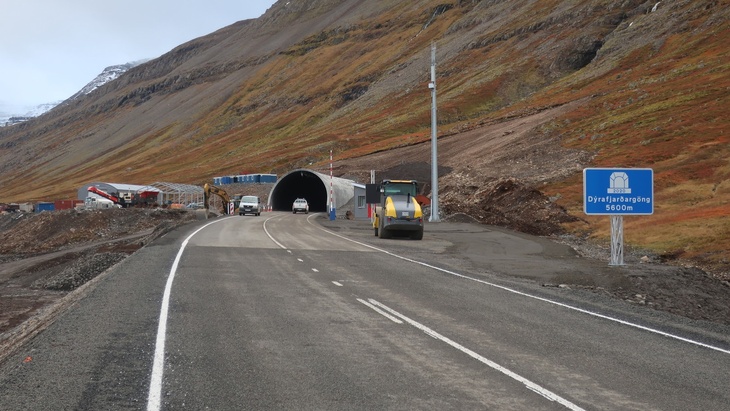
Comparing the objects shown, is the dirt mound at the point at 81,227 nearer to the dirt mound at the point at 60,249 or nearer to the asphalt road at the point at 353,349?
the dirt mound at the point at 60,249

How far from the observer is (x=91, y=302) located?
11.4 m

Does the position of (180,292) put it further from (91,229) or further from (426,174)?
(426,174)

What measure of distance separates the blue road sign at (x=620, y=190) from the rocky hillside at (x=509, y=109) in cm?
400

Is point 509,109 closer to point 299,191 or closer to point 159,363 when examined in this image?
point 299,191

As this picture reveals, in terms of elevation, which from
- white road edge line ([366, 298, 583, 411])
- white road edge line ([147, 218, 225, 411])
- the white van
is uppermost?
the white van

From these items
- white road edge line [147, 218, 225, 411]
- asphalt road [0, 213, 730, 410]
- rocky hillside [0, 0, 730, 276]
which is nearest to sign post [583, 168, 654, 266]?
rocky hillside [0, 0, 730, 276]

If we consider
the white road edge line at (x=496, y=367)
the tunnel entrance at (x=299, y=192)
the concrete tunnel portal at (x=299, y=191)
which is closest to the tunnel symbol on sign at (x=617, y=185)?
the white road edge line at (x=496, y=367)

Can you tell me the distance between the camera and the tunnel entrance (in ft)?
237

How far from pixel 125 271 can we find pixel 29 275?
14153mm

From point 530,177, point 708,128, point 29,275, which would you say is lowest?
point 29,275

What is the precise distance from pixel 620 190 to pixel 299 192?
6337 centimetres

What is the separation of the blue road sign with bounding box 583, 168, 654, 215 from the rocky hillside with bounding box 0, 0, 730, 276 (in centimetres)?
400

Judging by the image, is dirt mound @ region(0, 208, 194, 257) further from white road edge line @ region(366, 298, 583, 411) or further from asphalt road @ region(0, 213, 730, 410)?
white road edge line @ region(366, 298, 583, 411)

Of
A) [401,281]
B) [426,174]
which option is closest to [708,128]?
[426,174]
